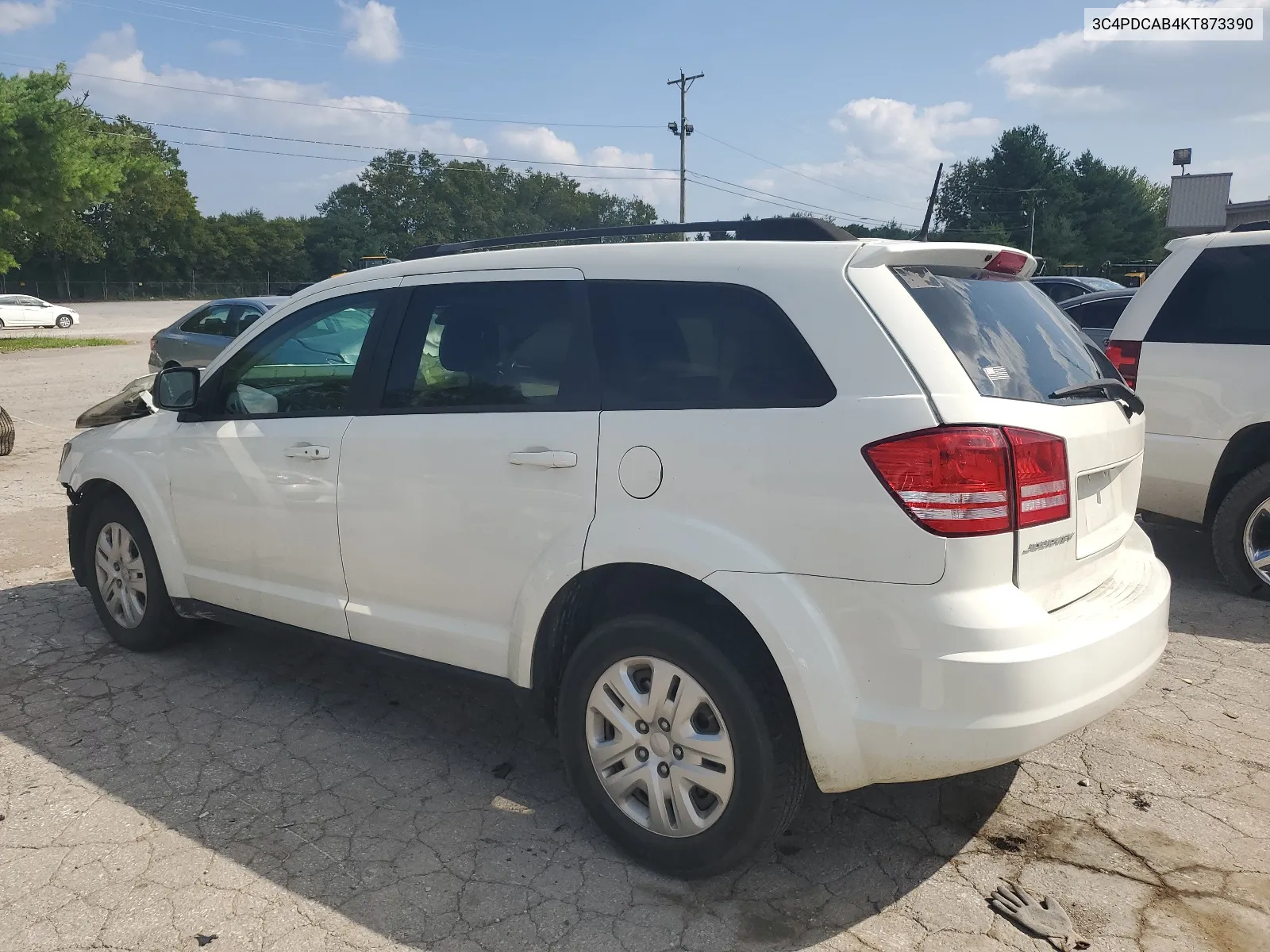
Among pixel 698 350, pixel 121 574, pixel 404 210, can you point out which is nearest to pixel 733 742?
pixel 698 350

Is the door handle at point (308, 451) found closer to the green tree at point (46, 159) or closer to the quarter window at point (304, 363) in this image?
the quarter window at point (304, 363)

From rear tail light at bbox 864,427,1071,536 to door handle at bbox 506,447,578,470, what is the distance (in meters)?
0.95

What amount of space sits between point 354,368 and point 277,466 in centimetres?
52

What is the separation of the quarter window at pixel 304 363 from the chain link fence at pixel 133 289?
2527 inches

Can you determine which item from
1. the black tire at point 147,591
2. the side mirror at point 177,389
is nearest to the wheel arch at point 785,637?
the side mirror at point 177,389

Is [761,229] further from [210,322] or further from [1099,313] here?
[210,322]

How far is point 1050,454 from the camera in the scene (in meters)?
2.59

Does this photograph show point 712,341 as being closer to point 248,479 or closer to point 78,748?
point 248,479

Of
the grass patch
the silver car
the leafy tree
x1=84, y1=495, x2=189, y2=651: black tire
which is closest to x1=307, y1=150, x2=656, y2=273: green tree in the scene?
the leafy tree

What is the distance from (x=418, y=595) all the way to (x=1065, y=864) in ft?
7.47

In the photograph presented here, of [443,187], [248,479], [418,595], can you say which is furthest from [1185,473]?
[443,187]

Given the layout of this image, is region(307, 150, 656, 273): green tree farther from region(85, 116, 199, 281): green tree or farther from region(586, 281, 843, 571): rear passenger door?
region(586, 281, 843, 571): rear passenger door

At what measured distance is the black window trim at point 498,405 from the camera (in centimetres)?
307

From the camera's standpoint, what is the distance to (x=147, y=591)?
4.64 m
